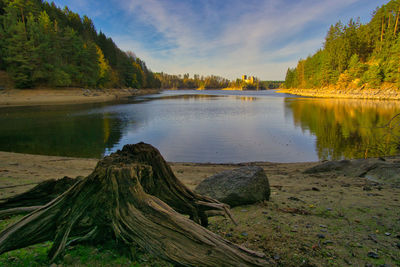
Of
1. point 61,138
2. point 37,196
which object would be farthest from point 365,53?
point 37,196

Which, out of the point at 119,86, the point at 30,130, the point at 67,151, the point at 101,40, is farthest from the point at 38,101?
the point at 101,40

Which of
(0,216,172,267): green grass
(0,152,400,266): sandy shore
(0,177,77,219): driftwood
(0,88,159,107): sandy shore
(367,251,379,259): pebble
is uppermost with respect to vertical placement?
(0,88,159,107): sandy shore

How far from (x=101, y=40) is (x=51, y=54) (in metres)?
43.0

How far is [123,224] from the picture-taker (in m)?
2.21

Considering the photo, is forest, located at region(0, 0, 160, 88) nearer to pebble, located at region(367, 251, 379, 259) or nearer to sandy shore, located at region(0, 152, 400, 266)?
sandy shore, located at region(0, 152, 400, 266)

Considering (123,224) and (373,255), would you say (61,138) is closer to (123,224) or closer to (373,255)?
(123,224)

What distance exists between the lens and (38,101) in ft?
139

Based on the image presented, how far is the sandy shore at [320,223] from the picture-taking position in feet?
8.50

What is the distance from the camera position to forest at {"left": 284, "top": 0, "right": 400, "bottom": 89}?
2082 inches

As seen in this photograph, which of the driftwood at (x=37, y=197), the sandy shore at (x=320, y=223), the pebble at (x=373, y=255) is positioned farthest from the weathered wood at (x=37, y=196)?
the pebble at (x=373, y=255)

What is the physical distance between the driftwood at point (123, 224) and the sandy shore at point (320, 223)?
332 millimetres

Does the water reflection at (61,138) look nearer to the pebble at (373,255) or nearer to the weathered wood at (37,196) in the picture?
the weathered wood at (37,196)

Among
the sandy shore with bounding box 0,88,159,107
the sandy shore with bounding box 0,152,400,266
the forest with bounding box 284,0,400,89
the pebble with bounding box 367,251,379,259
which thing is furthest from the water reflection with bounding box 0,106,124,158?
the forest with bounding box 284,0,400,89

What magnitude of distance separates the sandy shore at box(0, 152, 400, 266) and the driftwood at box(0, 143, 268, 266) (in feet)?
1.09
